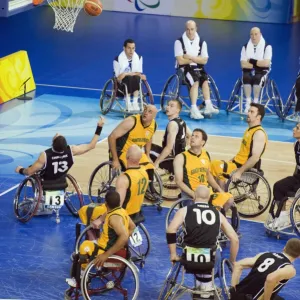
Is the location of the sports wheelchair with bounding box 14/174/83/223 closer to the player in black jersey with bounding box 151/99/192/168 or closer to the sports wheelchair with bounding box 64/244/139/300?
the player in black jersey with bounding box 151/99/192/168

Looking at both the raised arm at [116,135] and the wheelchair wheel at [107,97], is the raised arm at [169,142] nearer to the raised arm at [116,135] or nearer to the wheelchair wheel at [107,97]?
the raised arm at [116,135]

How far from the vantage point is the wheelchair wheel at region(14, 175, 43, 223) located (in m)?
11.6

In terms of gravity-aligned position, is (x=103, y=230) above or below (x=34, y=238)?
above

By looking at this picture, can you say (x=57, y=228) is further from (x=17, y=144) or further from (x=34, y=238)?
(x=17, y=144)

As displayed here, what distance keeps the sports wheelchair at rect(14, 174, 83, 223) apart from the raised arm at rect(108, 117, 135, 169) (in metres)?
0.63

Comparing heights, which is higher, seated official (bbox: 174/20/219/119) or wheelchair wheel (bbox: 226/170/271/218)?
seated official (bbox: 174/20/219/119)

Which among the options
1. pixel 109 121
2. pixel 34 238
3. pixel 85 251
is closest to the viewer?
pixel 85 251

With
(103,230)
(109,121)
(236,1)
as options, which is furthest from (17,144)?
(236,1)

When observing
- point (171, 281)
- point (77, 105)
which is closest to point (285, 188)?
point (171, 281)

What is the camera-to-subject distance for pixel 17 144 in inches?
600

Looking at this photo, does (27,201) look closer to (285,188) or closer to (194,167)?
(194,167)

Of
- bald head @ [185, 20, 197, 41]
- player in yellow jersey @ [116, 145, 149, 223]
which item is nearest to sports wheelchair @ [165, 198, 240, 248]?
player in yellow jersey @ [116, 145, 149, 223]

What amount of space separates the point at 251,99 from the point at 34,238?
7560 millimetres

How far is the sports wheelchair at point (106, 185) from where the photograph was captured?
40.3ft
